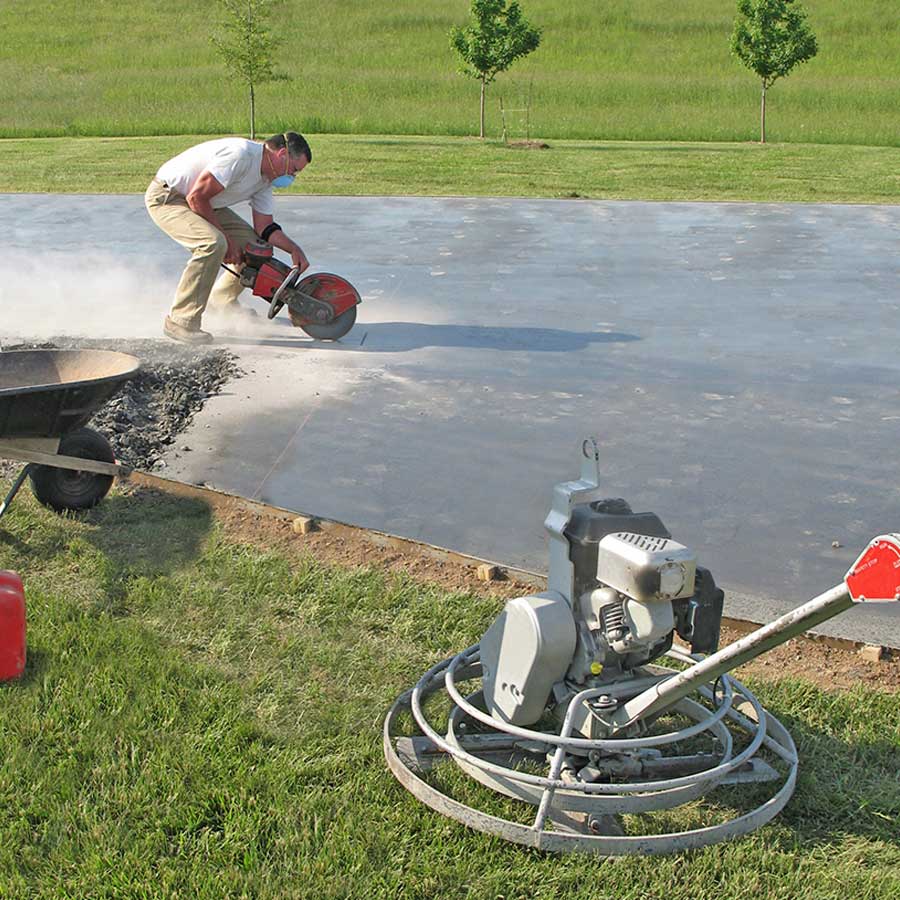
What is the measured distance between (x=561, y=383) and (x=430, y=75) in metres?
41.9

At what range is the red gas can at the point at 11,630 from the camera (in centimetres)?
352

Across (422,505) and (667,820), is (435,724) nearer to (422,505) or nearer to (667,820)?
(667,820)

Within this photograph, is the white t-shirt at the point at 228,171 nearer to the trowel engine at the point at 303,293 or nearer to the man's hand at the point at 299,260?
the trowel engine at the point at 303,293

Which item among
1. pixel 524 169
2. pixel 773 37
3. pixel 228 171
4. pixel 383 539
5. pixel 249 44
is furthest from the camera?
pixel 773 37

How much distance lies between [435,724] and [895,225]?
34.8ft

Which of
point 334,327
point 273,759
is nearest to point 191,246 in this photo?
point 334,327

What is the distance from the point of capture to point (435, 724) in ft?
11.5

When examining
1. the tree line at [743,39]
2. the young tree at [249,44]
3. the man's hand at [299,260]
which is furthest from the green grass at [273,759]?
the tree line at [743,39]

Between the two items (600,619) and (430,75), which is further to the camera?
(430,75)

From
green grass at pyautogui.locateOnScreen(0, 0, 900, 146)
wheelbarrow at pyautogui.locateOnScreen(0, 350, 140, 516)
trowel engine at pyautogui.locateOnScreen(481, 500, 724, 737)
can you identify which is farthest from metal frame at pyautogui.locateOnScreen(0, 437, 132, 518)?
green grass at pyautogui.locateOnScreen(0, 0, 900, 146)

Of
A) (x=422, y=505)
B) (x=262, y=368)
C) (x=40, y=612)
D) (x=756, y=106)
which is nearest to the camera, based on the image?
(x=40, y=612)

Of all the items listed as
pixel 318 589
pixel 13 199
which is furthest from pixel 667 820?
pixel 13 199

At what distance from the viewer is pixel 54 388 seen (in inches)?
174

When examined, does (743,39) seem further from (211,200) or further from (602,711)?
(602,711)
